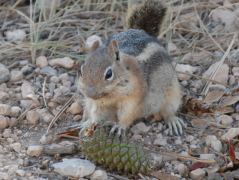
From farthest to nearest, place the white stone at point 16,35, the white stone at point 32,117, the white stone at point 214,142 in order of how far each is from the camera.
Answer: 1. the white stone at point 16,35
2. the white stone at point 32,117
3. the white stone at point 214,142

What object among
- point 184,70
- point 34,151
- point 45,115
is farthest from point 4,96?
point 184,70

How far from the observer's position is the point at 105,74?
4402 millimetres

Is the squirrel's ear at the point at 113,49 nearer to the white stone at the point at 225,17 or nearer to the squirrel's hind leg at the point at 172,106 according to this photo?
the squirrel's hind leg at the point at 172,106

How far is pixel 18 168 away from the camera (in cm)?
426

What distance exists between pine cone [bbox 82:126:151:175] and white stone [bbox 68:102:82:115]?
0.83 metres

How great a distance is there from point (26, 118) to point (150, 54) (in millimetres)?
1113

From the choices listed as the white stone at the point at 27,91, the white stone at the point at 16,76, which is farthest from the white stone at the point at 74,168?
the white stone at the point at 16,76

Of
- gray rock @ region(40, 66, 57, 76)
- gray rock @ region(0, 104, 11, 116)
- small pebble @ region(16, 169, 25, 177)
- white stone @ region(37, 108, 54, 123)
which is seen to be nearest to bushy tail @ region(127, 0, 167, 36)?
gray rock @ region(40, 66, 57, 76)

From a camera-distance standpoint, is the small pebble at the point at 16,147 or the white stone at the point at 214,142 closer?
the small pebble at the point at 16,147

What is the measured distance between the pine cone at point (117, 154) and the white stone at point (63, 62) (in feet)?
4.92

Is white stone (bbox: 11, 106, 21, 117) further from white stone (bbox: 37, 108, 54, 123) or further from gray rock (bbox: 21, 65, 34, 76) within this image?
gray rock (bbox: 21, 65, 34, 76)

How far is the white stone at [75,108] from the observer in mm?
5125

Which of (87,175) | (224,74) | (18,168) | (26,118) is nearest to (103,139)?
(87,175)

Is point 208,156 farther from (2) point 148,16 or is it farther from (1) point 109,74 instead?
(2) point 148,16
